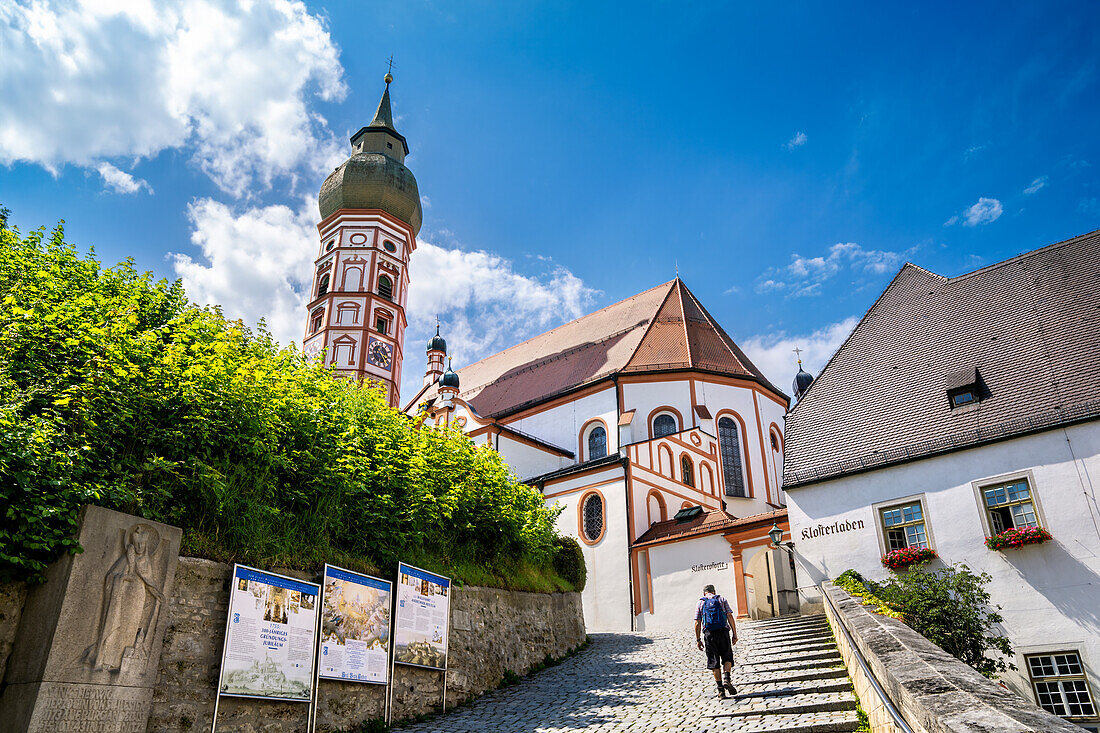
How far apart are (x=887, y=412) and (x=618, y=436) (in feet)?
44.2

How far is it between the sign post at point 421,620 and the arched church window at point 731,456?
20445 mm

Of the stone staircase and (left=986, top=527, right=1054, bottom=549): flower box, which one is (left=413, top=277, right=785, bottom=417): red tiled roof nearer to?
(left=986, top=527, right=1054, bottom=549): flower box

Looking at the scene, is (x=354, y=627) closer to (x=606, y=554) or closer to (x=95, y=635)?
(x=95, y=635)

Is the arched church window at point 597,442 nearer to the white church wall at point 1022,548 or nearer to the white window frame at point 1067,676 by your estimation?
the white church wall at point 1022,548

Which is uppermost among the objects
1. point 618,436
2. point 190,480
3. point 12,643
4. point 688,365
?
point 688,365

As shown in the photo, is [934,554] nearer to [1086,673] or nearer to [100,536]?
[1086,673]

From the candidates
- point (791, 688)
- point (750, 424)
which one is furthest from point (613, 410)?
point (791, 688)

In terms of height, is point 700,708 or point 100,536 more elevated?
point 100,536

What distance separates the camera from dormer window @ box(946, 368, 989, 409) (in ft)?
55.3

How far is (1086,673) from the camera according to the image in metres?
13.4

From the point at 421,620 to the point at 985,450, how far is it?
12.0 metres

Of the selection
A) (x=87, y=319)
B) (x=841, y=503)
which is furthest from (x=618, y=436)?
(x=87, y=319)

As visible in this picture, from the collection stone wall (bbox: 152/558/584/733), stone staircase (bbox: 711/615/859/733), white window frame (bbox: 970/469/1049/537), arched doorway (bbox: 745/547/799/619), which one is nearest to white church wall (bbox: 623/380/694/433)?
arched doorway (bbox: 745/547/799/619)

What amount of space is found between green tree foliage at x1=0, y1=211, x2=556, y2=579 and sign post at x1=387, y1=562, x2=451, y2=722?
0.42m
